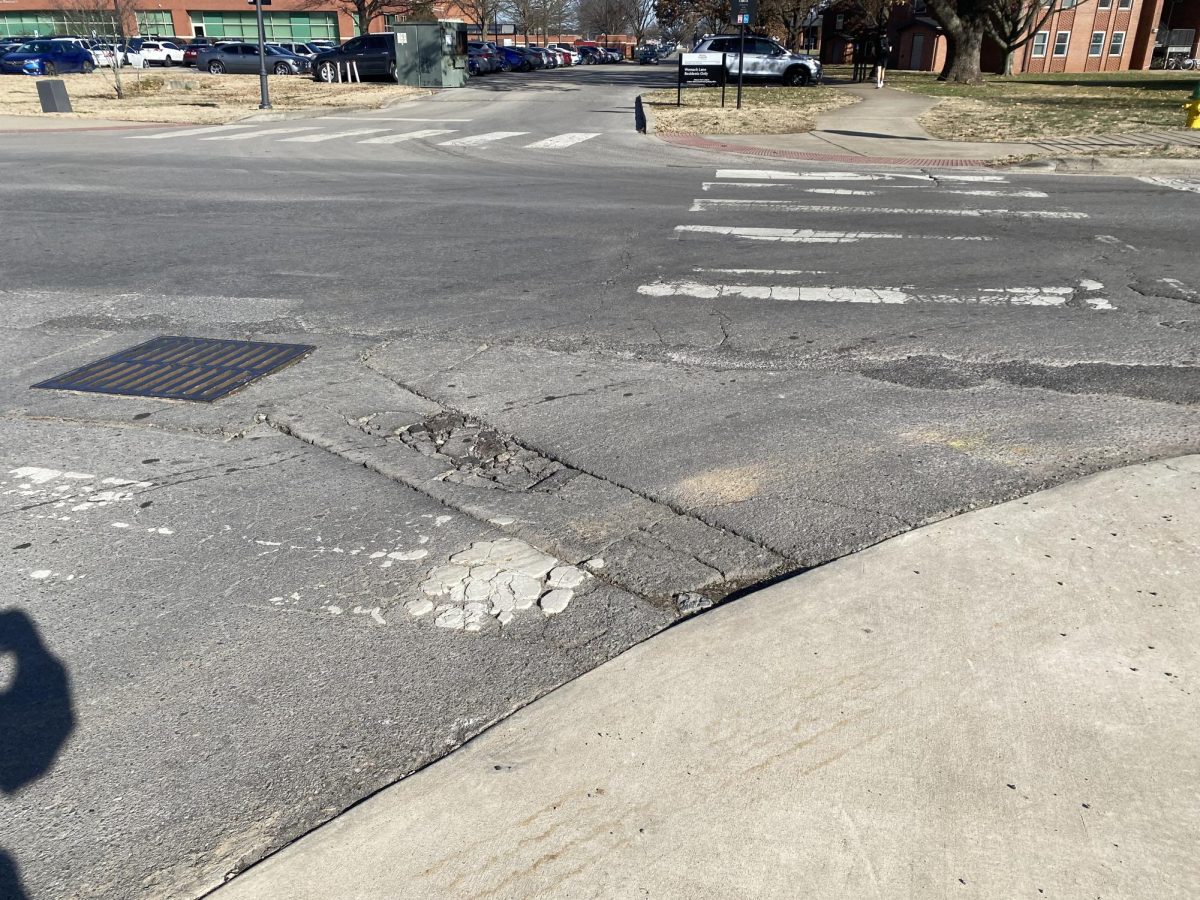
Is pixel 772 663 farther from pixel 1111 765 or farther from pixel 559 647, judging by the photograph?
pixel 1111 765

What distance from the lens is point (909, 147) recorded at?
680 inches

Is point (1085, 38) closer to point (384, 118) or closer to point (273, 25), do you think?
point (384, 118)

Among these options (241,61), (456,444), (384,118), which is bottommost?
(384,118)

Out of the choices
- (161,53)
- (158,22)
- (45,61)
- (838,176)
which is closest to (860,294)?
(838,176)

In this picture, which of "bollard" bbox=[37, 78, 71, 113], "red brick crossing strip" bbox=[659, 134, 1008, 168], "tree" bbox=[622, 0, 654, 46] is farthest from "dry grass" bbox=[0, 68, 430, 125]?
"tree" bbox=[622, 0, 654, 46]

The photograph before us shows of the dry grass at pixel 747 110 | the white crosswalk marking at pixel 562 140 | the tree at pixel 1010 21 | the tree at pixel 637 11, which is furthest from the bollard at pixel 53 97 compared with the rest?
the tree at pixel 637 11

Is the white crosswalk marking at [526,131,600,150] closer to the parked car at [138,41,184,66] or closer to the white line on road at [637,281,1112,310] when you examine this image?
the white line on road at [637,281,1112,310]

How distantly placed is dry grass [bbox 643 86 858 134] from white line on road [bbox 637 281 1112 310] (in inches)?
506

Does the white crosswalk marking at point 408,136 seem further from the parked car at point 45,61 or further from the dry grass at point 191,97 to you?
the parked car at point 45,61

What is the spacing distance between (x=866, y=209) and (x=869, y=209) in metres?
0.04

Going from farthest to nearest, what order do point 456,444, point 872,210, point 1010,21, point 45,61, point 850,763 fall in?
1. point 45,61
2. point 1010,21
3. point 872,210
4. point 456,444
5. point 850,763

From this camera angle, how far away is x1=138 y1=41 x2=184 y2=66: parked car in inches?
2181

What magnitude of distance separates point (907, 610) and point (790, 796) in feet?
3.39

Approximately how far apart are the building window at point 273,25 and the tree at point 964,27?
188ft
